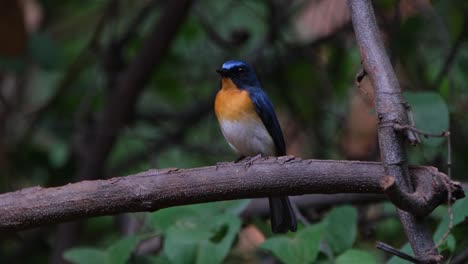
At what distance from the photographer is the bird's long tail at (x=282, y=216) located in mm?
3619

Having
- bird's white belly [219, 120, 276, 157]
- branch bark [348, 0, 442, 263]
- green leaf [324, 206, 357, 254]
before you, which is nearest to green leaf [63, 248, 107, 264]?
green leaf [324, 206, 357, 254]

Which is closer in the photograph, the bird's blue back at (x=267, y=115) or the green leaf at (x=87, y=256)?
the green leaf at (x=87, y=256)

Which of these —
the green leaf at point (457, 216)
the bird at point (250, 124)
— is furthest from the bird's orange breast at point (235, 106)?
the green leaf at point (457, 216)

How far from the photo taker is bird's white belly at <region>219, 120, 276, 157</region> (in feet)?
14.5

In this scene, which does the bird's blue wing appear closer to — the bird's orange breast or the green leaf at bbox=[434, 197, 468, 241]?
the bird's orange breast

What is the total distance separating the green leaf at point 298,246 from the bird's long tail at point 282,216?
314 mm

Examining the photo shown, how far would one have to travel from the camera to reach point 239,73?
4605mm

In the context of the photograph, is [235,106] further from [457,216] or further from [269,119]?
[457,216]

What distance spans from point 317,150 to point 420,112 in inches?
81.9

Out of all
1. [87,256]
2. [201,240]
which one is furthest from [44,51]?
[201,240]

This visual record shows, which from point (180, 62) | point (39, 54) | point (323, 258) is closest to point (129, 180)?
point (323, 258)

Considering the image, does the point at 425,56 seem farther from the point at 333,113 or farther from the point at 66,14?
the point at 66,14

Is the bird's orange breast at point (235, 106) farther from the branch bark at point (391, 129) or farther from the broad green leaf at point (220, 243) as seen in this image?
the branch bark at point (391, 129)

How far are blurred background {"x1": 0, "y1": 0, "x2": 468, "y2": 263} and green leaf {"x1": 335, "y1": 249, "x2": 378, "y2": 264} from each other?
4.26ft
